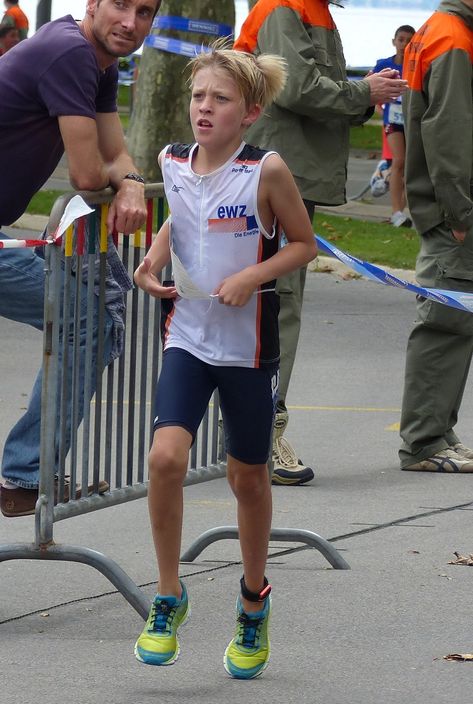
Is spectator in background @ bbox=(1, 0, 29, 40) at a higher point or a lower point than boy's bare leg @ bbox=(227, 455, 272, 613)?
lower

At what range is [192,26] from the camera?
50.9 feet

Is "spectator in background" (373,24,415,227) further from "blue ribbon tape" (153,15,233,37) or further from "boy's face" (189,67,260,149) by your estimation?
"boy's face" (189,67,260,149)

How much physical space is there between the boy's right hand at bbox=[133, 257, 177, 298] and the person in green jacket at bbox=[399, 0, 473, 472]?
108 inches

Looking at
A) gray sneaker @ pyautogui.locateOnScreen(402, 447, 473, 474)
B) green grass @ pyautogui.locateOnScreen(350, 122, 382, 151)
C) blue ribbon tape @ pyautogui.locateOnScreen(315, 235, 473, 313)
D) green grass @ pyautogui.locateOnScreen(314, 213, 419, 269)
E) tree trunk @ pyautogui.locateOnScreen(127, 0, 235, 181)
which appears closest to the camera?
blue ribbon tape @ pyautogui.locateOnScreen(315, 235, 473, 313)

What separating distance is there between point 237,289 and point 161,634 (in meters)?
0.99

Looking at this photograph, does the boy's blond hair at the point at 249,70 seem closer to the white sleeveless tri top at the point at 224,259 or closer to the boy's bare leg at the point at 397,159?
the white sleeveless tri top at the point at 224,259

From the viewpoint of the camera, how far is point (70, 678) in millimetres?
4387

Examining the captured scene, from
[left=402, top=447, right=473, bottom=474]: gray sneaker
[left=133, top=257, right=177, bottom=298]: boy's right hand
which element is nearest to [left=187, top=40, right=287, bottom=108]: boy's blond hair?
[left=133, top=257, right=177, bottom=298]: boy's right hand

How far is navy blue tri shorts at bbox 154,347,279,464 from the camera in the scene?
14.5ft

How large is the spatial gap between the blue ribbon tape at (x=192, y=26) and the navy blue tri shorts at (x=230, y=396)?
1078cm

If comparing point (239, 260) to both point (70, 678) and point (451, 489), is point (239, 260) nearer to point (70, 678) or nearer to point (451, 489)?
point (70, 678)

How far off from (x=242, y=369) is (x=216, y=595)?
1.10 m

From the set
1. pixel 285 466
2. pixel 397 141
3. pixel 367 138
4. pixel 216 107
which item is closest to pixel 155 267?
pixel 216 107

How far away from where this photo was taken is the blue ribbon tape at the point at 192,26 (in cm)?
1519
